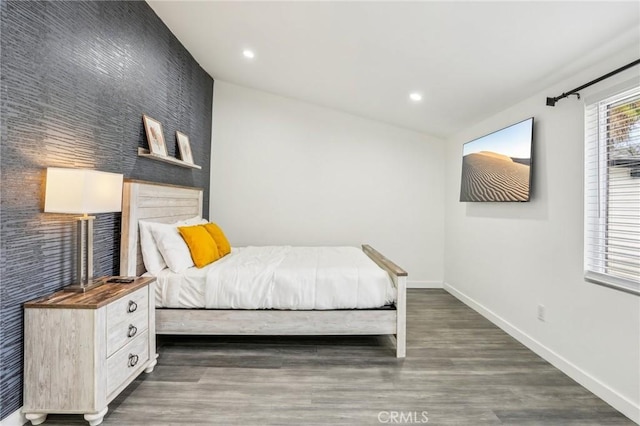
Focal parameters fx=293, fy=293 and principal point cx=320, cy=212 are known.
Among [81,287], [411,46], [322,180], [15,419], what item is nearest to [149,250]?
[81,287]

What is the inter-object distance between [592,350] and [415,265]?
8.33 ft

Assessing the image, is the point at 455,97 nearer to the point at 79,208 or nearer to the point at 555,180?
the point at 555,180

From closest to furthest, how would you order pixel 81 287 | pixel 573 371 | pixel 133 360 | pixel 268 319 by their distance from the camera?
pixel 81 287, pixel 133 360, pixel 573 371, pixel 268 319

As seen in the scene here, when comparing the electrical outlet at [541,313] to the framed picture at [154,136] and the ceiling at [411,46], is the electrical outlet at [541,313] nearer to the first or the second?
the ceiling at [411,46]

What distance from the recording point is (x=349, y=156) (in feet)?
14.8

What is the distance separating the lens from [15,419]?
63.1 inches

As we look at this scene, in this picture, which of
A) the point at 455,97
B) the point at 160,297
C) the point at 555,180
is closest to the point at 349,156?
the point at 455,97

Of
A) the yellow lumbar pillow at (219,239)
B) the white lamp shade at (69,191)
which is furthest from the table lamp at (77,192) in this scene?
the yellow lumbar pillow at (219,239)

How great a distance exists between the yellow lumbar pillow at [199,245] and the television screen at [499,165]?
2963 millimetres

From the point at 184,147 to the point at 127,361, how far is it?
237 cm

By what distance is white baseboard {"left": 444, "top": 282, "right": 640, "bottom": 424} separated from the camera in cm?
179

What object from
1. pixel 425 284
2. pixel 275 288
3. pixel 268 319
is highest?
pixel 275 288

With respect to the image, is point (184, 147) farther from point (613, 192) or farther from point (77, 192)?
point (613, 192)

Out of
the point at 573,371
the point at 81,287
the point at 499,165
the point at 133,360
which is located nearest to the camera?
→ the point at 81,287
